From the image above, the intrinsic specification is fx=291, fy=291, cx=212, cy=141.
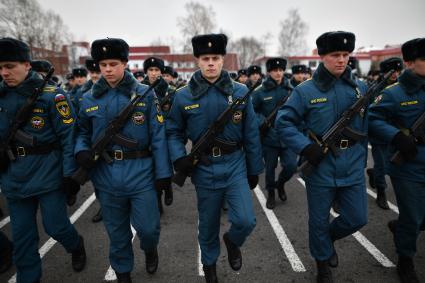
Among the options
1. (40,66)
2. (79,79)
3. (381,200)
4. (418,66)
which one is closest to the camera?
(418,66)

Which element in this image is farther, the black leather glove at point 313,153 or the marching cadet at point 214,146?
the marching cadet at point 214,146

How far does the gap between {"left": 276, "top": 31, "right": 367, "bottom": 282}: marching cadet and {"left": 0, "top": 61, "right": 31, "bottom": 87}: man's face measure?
2.51 m

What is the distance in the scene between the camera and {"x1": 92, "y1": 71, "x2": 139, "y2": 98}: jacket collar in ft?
8.83

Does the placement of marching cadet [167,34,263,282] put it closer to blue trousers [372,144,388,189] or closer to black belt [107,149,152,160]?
black belt [107,149,152,160]

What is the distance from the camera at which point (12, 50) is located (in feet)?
8.71

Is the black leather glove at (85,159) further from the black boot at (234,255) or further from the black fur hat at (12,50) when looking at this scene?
the black boot at (234,255)

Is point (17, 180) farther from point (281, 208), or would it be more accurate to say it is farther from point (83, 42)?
point (83, 42)

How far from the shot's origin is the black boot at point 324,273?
280 cm

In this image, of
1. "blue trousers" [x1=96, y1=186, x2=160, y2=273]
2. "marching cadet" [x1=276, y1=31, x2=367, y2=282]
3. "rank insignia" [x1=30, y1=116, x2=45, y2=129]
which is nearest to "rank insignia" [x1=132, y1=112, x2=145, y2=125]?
"blue trousers" [x1=96, y1=186, x2=160, y2=273]

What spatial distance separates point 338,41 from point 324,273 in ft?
7.21

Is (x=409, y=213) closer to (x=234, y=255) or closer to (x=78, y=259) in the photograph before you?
(x=234, y=255)

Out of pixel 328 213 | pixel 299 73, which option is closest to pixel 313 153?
pixel 328 213

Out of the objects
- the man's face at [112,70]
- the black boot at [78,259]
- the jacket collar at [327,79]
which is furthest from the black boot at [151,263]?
the jacket collar at [327,79]

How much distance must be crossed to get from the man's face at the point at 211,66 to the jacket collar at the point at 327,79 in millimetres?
→ 929
